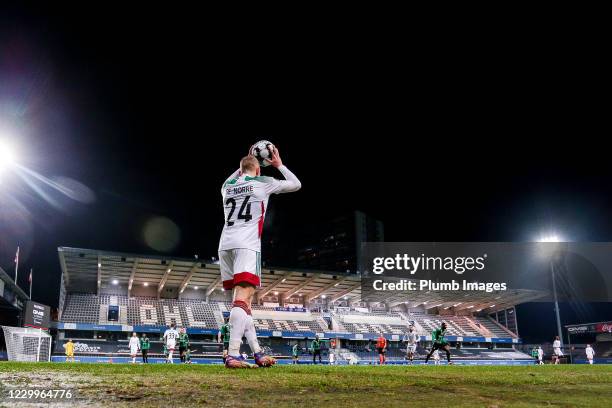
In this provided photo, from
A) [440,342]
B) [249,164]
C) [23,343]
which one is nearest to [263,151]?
[249,164]

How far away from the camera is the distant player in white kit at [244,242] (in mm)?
5070

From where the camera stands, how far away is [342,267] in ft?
447

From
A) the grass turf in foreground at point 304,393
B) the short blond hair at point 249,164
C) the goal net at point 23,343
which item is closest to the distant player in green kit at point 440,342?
the goal net at point 23,343

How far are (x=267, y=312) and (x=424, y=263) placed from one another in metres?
17.7

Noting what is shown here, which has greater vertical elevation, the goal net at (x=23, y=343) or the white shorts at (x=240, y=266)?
the white shorts at (x=240, y=266)

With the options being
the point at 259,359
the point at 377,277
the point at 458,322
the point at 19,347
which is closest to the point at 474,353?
the point at 458,322

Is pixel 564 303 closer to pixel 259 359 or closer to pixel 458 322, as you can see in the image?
pixel 458 322

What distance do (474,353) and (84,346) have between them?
36395 millimetres

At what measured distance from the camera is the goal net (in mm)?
16734

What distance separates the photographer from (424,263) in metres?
49.8

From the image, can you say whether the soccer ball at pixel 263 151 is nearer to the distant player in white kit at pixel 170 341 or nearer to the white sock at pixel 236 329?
the white sock at pixel 236 329

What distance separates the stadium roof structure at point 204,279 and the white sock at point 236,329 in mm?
30712

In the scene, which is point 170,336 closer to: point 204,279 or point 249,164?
point 204,279

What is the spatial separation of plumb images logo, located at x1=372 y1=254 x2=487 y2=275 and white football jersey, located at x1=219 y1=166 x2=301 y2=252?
4183 centimetres
